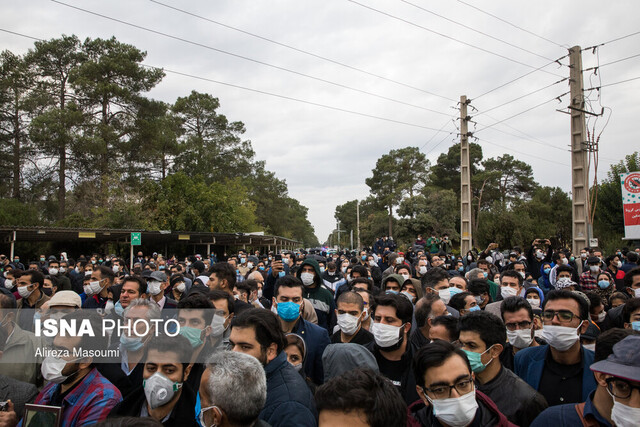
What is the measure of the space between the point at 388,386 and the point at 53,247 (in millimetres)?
31330

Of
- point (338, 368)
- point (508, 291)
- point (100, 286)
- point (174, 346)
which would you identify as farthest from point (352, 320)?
point (100, 286)

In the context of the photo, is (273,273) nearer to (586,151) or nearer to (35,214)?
(586,151)

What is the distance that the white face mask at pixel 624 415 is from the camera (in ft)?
6.59

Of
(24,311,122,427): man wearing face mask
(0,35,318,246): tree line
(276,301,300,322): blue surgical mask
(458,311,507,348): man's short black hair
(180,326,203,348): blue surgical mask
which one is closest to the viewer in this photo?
(24,311,122,427): man wearing face mask

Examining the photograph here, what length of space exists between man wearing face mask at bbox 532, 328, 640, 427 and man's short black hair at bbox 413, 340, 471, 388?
503 mm

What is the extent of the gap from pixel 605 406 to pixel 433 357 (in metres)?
0.85

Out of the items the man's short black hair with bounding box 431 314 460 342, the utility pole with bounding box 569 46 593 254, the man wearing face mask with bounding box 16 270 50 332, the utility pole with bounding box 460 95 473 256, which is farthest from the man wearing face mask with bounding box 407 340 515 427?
the utility pole with bounding box 460 95 473 256

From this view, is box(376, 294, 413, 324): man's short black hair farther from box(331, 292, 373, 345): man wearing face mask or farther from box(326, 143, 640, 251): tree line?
box(326, 143, 640, 251): tree line

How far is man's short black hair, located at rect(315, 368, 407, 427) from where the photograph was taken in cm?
180

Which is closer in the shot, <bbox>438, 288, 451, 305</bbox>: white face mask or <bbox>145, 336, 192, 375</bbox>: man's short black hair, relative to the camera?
<bbox>145, 336, 192, 375</bbox>: man's short black hair

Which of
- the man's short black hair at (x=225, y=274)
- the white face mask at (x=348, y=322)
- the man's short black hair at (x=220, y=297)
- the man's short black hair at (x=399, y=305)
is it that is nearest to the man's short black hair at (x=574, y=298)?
the man's short black hair at (x=399, y=305)

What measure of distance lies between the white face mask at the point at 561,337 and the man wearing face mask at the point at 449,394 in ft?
4.06

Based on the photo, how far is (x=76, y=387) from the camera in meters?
2.83

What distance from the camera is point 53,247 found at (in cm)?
2800
